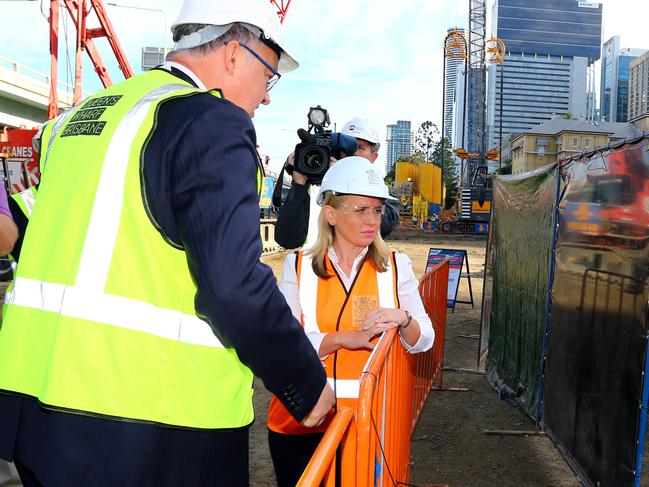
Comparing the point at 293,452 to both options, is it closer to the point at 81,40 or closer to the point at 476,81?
the point at 81,40

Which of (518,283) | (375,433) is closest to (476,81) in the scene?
(518,283)

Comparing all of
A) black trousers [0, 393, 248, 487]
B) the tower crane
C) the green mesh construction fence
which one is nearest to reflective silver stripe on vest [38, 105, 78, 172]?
black trousers [0, 393, 248, 487]

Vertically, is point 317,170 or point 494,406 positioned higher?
point 317,170

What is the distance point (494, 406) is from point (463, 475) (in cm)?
177

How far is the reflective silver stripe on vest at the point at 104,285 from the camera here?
1.31 metres

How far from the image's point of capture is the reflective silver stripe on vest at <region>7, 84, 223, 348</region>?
1313 millimetres

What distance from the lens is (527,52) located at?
194250 millimetres

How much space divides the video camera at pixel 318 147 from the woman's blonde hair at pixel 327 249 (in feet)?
0.98

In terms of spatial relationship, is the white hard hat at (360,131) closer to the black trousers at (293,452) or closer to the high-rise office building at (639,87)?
the black trousers at (293,452)

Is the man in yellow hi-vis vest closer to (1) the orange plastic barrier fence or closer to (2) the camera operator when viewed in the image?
(1) the orange plastic barrier fence

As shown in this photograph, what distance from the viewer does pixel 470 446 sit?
5.03m

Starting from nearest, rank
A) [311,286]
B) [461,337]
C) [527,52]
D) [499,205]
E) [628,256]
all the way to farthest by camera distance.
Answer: [311,286] → [628,256] → [499,205] → [461,337] → [527,52]

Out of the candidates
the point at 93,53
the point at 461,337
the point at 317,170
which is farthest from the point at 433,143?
the point at 317,170

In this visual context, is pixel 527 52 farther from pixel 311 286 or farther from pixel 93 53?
pixel 311 286
